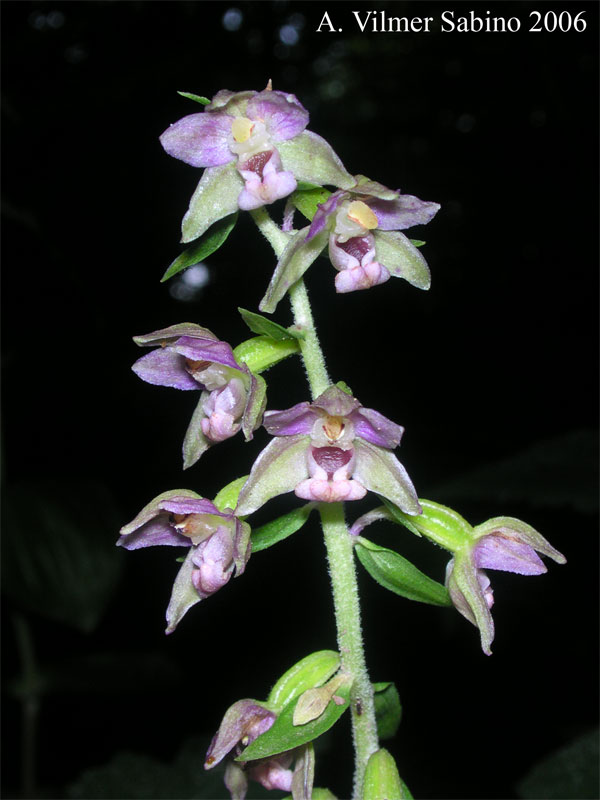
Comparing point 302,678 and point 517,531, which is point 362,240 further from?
point 302,678

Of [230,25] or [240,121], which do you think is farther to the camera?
[230,25]

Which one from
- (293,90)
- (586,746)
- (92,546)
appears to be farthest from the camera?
(293,90)

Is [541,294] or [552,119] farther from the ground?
[552,119]

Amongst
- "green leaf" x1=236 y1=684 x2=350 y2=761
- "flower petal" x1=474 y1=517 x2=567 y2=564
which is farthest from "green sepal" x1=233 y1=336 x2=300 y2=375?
"green leaf" x1=236 y1=684 x2=350 y2=761

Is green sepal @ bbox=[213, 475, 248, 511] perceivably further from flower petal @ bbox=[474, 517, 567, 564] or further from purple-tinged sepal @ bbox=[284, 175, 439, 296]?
flower petal @ bbox=[474, 517, 567, 564]

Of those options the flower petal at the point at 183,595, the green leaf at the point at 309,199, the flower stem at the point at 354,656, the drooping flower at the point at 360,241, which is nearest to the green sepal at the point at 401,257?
the drooping flower at the point at 360,241

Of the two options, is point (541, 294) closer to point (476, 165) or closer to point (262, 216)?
point (476, 165)

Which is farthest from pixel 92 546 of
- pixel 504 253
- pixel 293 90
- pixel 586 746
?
pixel 293 90
